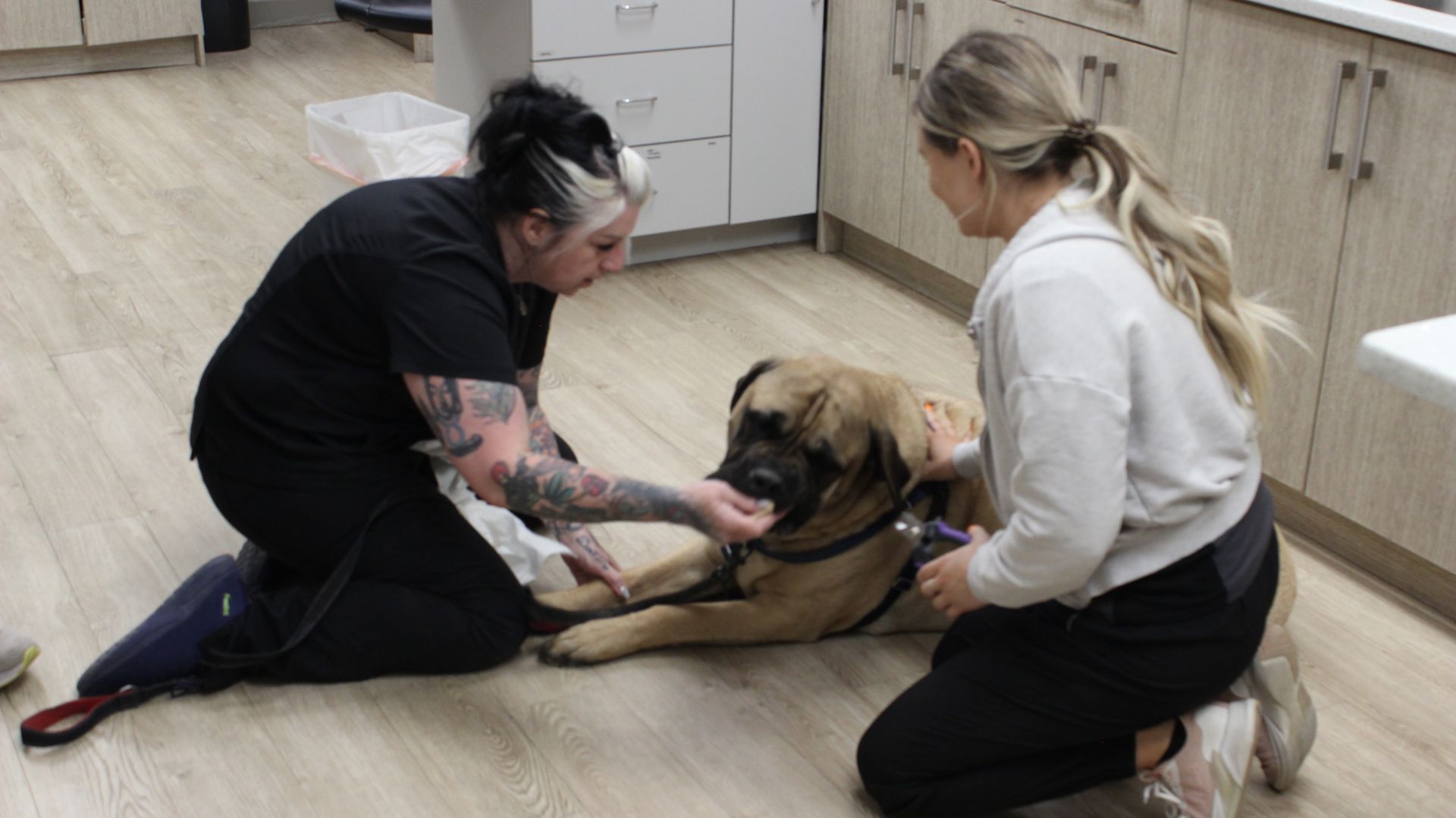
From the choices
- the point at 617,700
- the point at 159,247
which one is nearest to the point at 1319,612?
the point at 617,700

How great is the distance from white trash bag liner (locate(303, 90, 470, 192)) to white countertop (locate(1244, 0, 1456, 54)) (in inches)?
69.9

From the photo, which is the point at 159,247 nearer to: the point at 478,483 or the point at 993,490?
the point at 478,483

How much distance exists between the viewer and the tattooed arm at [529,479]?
191 centimetres

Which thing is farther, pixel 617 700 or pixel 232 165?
pixel 232 165

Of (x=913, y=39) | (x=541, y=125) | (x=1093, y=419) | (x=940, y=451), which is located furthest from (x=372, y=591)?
(x=913, y=39)

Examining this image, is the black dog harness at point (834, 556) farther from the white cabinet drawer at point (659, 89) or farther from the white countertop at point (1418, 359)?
the white cabinet drawer at point (659, 89)

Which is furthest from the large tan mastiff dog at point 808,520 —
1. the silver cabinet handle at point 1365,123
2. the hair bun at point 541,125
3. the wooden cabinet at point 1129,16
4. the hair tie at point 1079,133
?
the wooden cabinet at point 1129,16

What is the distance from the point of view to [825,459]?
2049mm

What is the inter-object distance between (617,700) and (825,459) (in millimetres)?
492

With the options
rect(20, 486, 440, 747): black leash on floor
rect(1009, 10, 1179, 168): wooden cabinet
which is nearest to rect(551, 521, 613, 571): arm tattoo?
rect(20, 486, 440, 747): black leash on floor

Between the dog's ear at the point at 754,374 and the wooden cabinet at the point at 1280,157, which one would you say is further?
the wooden cabinet at the point at 1280,157

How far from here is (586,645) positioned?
7.35ft

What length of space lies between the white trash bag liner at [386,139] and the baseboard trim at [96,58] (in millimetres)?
2310

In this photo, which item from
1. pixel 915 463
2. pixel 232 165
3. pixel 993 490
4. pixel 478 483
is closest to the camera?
pixel 993 490
